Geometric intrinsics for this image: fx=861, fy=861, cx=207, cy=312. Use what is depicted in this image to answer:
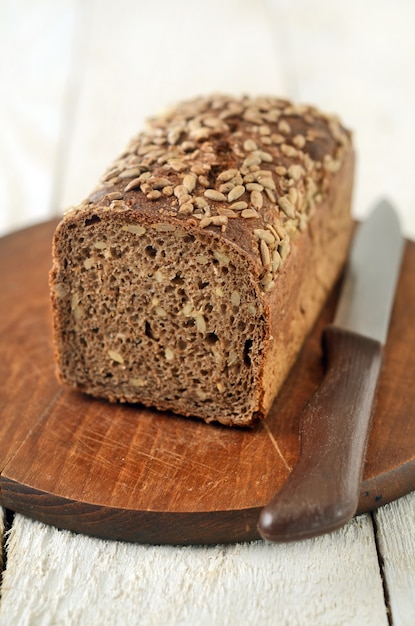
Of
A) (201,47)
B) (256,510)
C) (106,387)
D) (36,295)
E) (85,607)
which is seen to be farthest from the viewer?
(201,47)

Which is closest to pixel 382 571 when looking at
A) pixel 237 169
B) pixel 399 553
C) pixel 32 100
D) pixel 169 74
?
pixel 399 553

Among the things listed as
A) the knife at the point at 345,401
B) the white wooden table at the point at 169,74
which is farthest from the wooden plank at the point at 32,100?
the knife at the point at 345,401

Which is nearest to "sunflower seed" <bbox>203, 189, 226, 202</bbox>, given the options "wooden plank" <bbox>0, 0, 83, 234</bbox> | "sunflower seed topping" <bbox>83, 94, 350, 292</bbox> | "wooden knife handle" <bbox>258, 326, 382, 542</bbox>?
"sunflower seed topping" <bbox>83, 94, 350, 292</bbox>

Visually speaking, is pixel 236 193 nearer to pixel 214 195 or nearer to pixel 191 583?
pixel 214 195

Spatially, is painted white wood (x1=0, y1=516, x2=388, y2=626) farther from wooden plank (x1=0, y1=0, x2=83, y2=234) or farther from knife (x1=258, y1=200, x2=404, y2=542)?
wooden plank (x1=0, y1=0, x2=83, y2=234)

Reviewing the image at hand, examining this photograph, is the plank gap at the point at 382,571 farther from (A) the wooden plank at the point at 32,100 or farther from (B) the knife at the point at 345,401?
(A) the wooden plank at the point at 32,100

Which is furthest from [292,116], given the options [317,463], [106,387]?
[317,463]

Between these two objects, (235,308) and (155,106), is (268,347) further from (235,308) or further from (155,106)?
(155,106)
